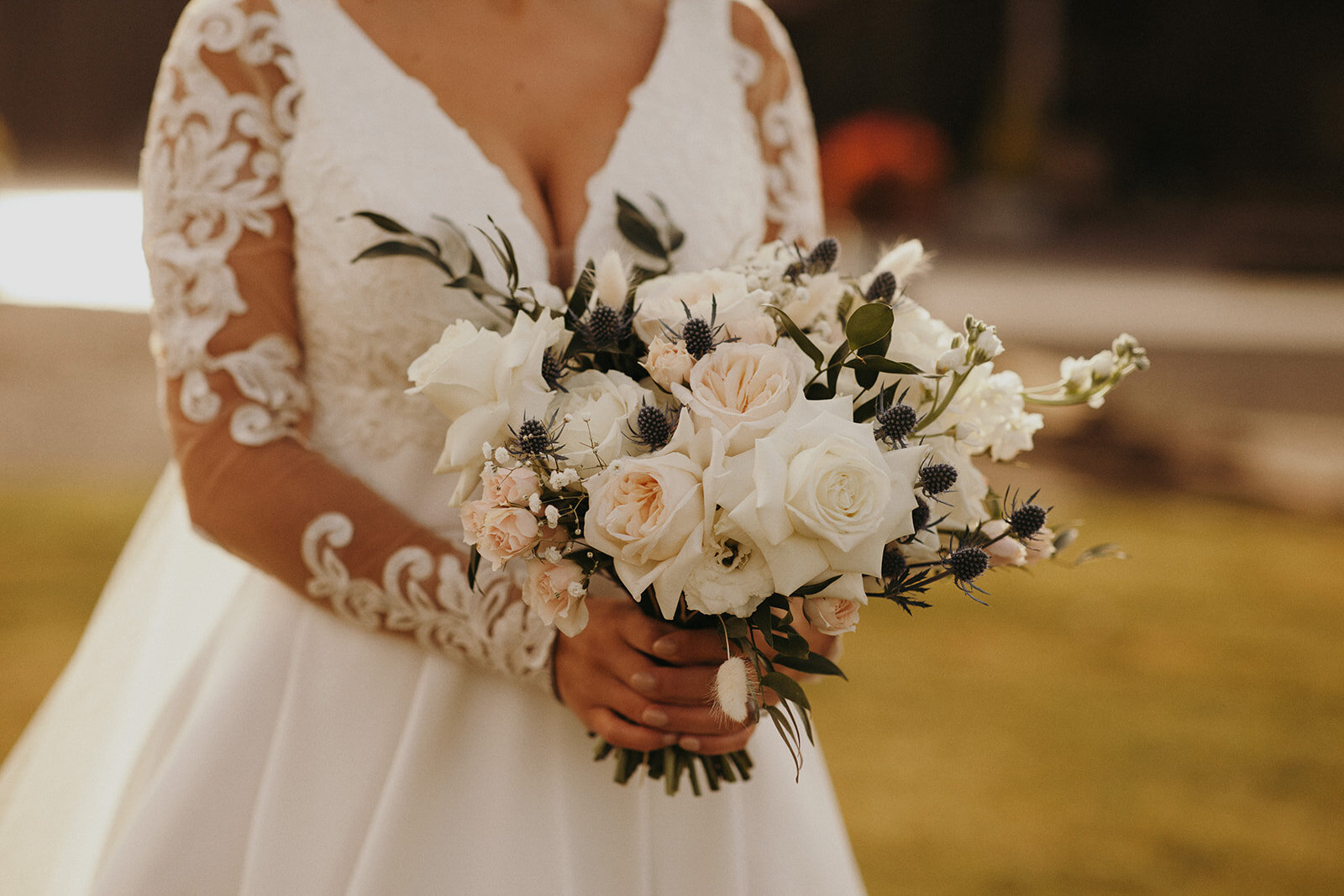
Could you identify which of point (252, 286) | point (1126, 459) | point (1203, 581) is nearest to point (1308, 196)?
point (1126, 459)

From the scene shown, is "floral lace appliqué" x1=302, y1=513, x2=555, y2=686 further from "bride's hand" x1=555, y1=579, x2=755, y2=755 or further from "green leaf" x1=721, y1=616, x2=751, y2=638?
"green leaf" x1=721, y1=616, x2=751, y2=638

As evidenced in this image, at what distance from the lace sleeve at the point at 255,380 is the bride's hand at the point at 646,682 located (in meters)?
0.09

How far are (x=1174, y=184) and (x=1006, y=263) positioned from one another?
742cm

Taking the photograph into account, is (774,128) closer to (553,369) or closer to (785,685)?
(553,369)

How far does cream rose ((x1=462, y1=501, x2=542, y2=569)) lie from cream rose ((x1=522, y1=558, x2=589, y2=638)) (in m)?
0.05

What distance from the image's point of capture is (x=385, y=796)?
1.61m

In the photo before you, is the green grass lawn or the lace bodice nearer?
the lace bodice

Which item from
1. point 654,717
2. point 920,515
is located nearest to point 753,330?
point 920,515

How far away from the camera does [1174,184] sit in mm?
20625

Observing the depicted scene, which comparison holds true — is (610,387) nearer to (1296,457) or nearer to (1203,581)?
(1203,581)

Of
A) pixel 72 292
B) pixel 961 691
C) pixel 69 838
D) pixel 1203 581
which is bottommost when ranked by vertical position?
pixel 69 838

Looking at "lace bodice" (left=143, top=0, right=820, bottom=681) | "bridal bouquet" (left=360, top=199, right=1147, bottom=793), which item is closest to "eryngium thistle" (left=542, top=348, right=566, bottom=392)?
"bridal bouquet" (left=360, top=199, right=1147, bottom=793)

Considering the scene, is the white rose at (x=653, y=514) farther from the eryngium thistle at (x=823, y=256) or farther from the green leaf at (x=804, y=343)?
the eryngium thistle at (x=823, y=256)

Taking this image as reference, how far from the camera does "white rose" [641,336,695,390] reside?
125 centimetres
